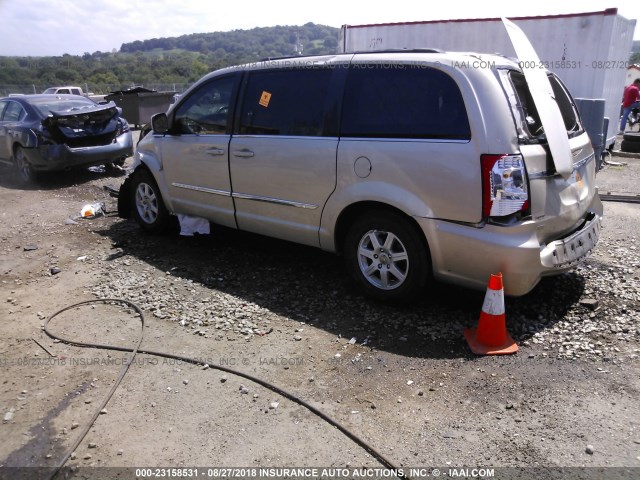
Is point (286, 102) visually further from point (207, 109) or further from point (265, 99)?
point (207, 109)

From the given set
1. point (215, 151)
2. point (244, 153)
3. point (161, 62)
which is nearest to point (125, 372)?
point (244, 153)

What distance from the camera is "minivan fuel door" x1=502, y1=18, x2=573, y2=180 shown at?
3594 millimetres

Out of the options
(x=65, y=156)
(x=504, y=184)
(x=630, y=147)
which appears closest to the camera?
(x=504, y=184)

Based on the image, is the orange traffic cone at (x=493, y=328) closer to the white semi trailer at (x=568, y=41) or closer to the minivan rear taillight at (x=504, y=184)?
the minivan rear taillight at (x=504, y=184)

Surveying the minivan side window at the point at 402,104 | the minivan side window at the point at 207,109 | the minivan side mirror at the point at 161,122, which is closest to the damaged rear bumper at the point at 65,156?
the minivan side mirror at the point at 161,122

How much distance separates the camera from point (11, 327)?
4188 millimetres

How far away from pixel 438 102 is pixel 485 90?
0.34 meters

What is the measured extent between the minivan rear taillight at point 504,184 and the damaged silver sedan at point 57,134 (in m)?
8.00

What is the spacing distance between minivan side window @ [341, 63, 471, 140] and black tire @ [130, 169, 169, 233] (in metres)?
2.81

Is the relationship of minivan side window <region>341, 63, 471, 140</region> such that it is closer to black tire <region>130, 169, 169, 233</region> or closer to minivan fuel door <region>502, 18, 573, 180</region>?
minivan fuel door <region>502, 18, 573, 180</region>

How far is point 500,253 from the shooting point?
11.5 feet

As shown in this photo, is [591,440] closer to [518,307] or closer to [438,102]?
[518,307]

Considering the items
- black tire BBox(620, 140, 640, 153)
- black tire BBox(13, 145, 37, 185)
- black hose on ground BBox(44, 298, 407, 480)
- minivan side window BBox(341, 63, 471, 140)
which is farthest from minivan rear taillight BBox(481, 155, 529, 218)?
black tire BBox(620, 140, 640, 153)

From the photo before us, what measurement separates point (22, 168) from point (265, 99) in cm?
701
